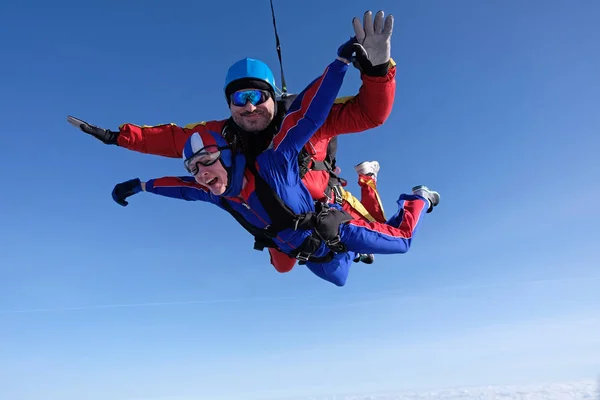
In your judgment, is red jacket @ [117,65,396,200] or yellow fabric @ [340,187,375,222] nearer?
red jacket @ [117,65,396,200]

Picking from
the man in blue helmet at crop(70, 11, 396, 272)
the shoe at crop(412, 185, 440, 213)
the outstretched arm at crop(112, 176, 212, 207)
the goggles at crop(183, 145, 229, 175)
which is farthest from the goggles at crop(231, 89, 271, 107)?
the shoe at crop(412, 185, 440, 213)

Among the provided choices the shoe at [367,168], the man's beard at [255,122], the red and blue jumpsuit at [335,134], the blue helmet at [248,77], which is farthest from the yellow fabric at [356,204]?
the blue helmet at [248,77]

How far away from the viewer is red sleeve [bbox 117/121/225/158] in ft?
12.8

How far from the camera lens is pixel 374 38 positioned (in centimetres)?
270

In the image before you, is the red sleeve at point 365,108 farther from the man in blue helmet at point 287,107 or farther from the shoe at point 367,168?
the shoe at point 367,168

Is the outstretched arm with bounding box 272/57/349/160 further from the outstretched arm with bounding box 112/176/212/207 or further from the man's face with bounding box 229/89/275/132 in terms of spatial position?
the outstretched arm with bounding box 112/176/212/207

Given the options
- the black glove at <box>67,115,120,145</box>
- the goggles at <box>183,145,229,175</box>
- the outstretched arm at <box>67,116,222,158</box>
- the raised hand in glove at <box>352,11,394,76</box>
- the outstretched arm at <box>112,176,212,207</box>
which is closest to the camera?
the raised hand in glove at <box>352,11,394,76</box>

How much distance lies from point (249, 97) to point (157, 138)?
1018 millimetres

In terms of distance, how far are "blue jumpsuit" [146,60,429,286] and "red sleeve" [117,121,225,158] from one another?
16 cm

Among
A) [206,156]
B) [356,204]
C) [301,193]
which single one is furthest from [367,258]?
[206,156]

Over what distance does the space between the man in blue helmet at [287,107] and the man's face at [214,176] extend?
0.25 meters

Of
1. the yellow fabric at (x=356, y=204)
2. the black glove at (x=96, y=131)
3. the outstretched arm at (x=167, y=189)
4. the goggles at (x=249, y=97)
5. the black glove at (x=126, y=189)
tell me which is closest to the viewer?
the goggles at (x=249, y=97)

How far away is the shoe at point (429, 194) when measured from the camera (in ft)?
15.9

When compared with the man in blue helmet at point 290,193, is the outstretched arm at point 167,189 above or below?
above
